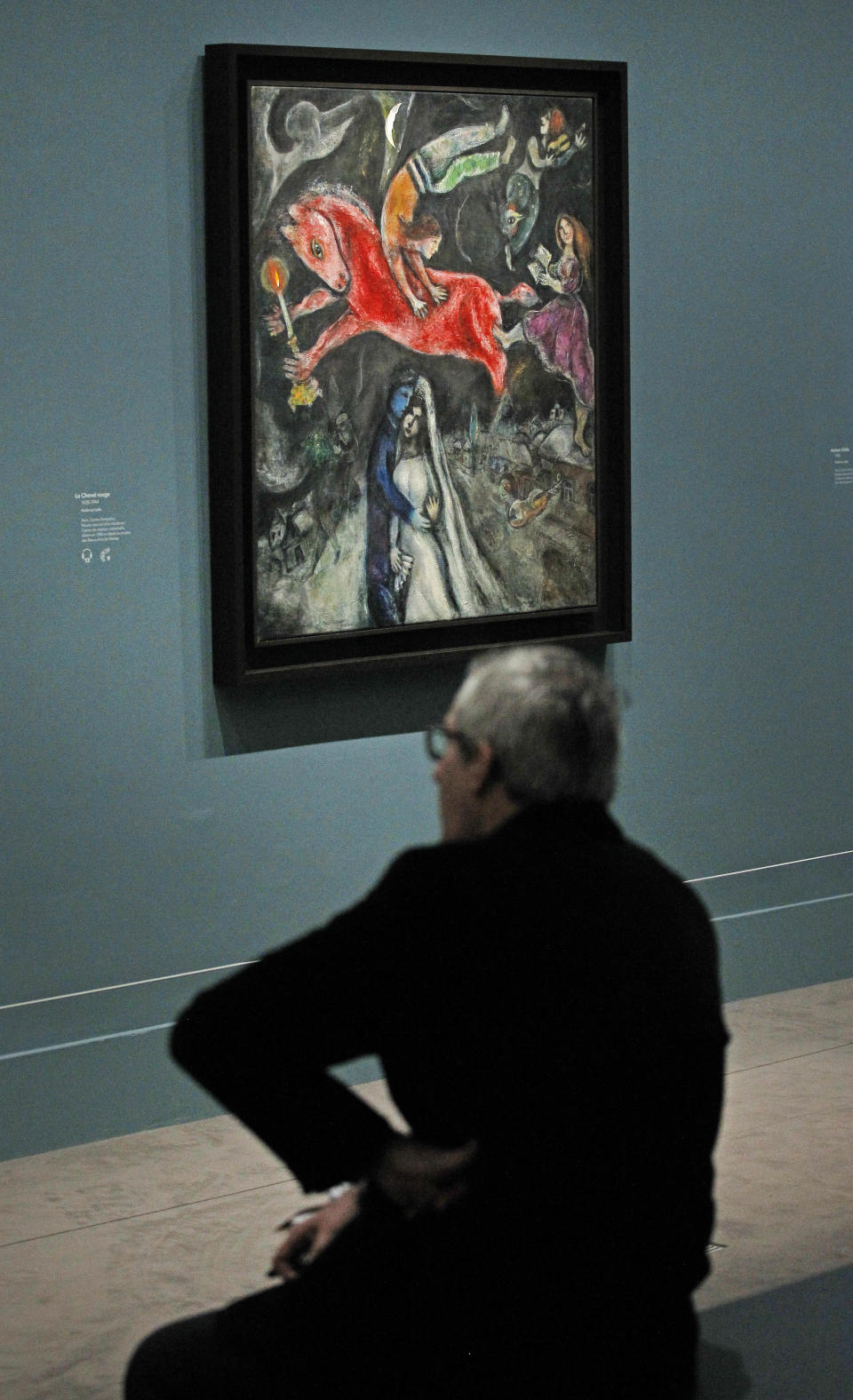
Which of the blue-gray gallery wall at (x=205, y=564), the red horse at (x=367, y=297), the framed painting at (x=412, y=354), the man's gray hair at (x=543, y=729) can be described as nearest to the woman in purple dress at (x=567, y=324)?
the framed painting at (x=412, y=354)

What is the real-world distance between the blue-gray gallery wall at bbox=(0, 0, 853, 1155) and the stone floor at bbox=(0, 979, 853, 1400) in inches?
16.3

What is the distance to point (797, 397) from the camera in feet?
23.9

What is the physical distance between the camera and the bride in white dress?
615 cm

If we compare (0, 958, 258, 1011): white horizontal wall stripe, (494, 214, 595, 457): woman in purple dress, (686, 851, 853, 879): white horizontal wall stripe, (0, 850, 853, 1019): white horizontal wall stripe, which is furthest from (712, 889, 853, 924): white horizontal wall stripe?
(0, 958, 258, 1011): white horizontal wall stripe

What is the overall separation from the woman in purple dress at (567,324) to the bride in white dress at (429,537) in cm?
48

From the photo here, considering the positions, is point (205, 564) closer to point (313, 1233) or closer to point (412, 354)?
point (412, 354)

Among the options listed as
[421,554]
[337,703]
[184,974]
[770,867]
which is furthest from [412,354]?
[770,867]

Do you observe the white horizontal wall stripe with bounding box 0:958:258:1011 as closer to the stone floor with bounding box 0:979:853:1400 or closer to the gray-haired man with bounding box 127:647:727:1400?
the stone floor with bounding box 0:979:853:1400

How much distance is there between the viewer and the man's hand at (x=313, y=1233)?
2.44 metres

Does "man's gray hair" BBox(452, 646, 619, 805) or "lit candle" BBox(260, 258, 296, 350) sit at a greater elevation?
"lit candle" BBox(260, 258, 296, 350)

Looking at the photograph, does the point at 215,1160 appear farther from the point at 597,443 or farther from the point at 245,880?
the point at 597,443

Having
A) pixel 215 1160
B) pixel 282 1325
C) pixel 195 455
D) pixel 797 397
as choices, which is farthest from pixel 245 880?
pixel 282 1325

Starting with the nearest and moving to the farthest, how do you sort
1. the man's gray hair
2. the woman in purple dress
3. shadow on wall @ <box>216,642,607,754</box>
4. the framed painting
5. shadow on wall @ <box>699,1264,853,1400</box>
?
the man's gray hair < shadow on wall @ <box>699,1264,853,1400</box> < the framed painting < shadow on wall @ <box>216,642,607,754</box> < the woman in purple dress

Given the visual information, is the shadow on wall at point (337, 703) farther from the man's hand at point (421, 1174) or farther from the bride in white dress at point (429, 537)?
the man's hand at point (421, 1174)
